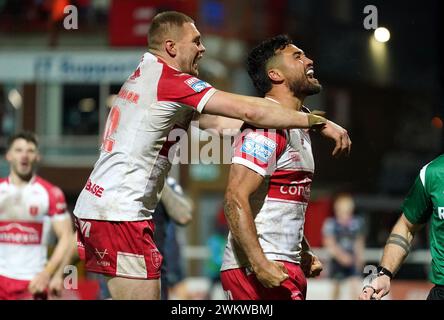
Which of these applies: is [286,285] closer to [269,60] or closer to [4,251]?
[269,60]

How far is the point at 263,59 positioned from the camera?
19.5 ft

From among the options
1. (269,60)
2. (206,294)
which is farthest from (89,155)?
(269,60)

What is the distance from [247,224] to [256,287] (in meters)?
0.43

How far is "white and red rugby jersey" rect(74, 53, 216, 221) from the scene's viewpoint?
5.68 meters

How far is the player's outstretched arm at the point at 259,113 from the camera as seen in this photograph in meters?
5.45

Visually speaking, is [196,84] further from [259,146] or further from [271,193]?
[271,193]

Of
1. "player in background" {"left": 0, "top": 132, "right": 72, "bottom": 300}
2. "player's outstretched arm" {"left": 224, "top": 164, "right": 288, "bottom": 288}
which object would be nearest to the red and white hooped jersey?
"player's outstretched arm" {"left": 224, "top": 164, "right": 288, "bottom": 288}

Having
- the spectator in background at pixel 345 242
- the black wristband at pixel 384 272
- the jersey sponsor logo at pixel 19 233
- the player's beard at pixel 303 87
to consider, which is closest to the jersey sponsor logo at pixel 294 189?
the player's beard at pixel 303 87

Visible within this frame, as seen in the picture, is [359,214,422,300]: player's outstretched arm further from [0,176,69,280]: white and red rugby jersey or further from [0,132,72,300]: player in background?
[0,176,69,280]: white and red rugby jersey

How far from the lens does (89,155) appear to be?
2684cm

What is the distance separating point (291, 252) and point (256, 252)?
1.36ft

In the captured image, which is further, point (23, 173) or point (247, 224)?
point (23, 173)

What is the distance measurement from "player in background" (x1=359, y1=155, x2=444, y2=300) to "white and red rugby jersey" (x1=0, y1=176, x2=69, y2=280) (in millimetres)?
3574

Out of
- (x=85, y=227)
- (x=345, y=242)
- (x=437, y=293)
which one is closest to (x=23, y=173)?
(x=85, y=227)
